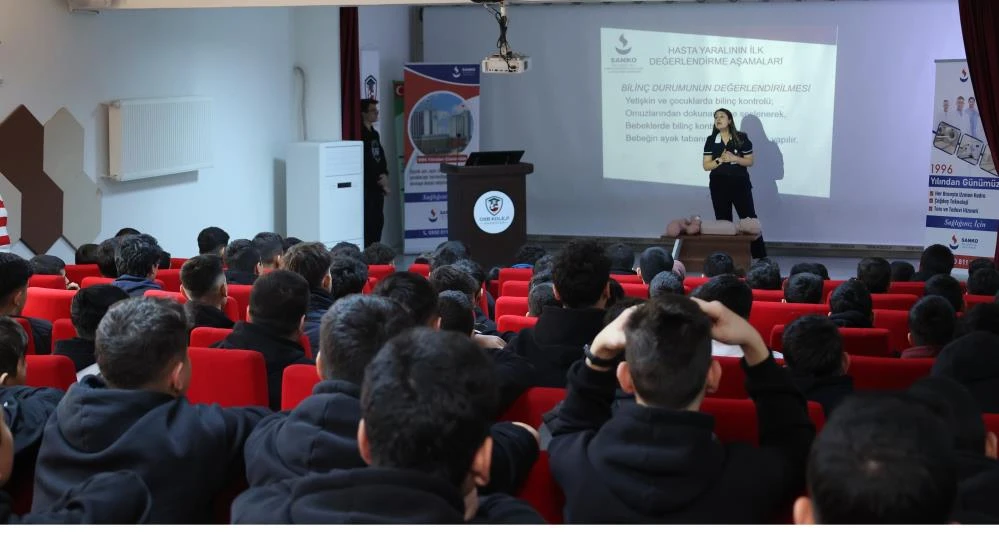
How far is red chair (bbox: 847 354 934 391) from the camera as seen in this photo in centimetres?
360

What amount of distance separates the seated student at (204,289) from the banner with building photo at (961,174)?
764cm

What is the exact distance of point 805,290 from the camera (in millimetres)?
5543

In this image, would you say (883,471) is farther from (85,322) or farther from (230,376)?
(85,322)

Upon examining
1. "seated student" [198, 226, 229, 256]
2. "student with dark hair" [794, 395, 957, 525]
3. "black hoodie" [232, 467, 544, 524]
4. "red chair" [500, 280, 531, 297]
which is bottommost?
"red chair" [500, 280, 531, 297]

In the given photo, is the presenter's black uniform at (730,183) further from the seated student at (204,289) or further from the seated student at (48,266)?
the seated student at (204,289)

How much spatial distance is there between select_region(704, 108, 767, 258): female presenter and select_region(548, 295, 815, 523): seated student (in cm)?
855

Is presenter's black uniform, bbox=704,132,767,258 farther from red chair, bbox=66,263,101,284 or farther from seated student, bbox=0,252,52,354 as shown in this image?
seated student, bbox=0,252,52,354

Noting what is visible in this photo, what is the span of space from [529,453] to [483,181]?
25.1ft

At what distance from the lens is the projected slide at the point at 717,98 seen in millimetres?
11383

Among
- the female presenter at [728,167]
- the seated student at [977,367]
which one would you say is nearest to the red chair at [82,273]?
the seated student at [977,367]

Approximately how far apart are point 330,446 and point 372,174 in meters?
9.32

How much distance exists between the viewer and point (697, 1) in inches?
448

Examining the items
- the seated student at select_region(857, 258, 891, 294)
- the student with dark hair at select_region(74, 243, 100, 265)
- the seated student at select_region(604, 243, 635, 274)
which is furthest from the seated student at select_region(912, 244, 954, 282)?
the student with dark hair at select_region(74, 243, 100, 265)
